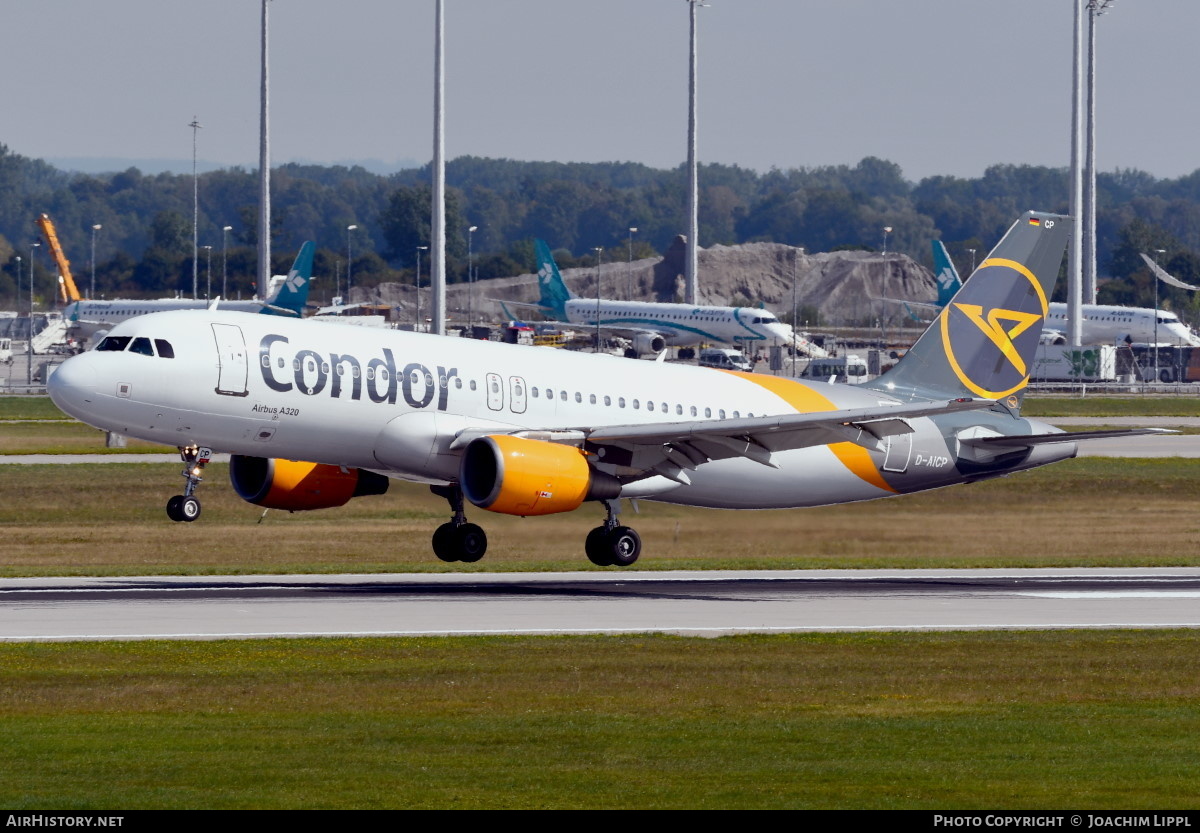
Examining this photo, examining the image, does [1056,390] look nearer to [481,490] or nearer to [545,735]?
[481,490]

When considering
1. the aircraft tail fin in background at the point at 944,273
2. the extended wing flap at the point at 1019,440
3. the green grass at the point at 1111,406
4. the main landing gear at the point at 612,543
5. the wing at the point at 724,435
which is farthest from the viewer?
the aircraft tail fin in background at the point at 944,273

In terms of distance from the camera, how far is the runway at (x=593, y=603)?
32344mm

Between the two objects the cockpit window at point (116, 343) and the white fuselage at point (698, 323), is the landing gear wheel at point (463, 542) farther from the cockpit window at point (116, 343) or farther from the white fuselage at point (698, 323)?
the white fuselage at point (698, 323)

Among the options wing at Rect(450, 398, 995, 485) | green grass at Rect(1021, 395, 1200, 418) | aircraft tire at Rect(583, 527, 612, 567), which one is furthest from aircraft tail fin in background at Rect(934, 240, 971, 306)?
aircraft tire at Rect(583, 527, 612, 567)

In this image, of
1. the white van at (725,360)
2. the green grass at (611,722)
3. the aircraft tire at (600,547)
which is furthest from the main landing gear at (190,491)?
the white van at (725,360)

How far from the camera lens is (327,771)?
65.0ft

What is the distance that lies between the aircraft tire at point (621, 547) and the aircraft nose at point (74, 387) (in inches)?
449

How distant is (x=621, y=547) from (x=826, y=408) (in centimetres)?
700

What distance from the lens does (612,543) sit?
132 ft

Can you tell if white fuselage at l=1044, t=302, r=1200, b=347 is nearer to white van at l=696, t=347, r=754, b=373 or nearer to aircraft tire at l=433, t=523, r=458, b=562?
white van at l=696, t=347, r=754, b=373

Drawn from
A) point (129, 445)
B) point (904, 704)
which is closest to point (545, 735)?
point (904, 704)

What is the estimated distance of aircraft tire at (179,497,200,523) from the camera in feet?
118

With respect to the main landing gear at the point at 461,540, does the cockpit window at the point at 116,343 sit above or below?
above

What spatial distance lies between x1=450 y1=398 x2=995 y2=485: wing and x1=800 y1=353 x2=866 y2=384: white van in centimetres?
9220
